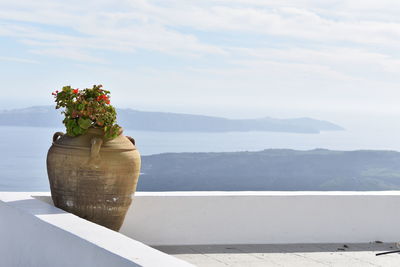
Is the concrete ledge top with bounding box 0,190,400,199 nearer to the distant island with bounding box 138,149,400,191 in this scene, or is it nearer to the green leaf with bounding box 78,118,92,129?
the green leaf with bounding box 78,118,92,129

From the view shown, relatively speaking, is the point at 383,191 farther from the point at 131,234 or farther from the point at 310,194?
the point at 131,234

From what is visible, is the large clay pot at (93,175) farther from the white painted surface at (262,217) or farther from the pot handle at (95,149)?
the white painted surface at (262,217)

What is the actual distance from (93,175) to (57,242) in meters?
0.76

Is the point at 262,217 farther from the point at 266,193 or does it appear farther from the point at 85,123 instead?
the point at 85,123

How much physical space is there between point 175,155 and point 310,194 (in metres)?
27.8

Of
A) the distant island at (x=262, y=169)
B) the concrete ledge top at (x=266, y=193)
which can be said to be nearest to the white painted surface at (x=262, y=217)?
the concrete ledge top at (x=266, y=193)

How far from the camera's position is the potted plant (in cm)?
485

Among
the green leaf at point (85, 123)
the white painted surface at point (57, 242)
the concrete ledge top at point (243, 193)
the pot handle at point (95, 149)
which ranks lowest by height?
the white painted surface at point (57, 242)

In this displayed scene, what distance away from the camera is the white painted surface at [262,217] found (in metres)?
5.50

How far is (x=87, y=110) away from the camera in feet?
16.4

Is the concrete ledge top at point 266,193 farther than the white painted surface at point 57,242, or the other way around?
the concrete ledge top at point 266,193

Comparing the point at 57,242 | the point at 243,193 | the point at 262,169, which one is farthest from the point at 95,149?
the point at 262,169

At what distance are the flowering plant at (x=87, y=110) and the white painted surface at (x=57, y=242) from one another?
0.52 m

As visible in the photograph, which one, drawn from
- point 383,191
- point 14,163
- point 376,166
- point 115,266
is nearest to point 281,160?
point 376,166
